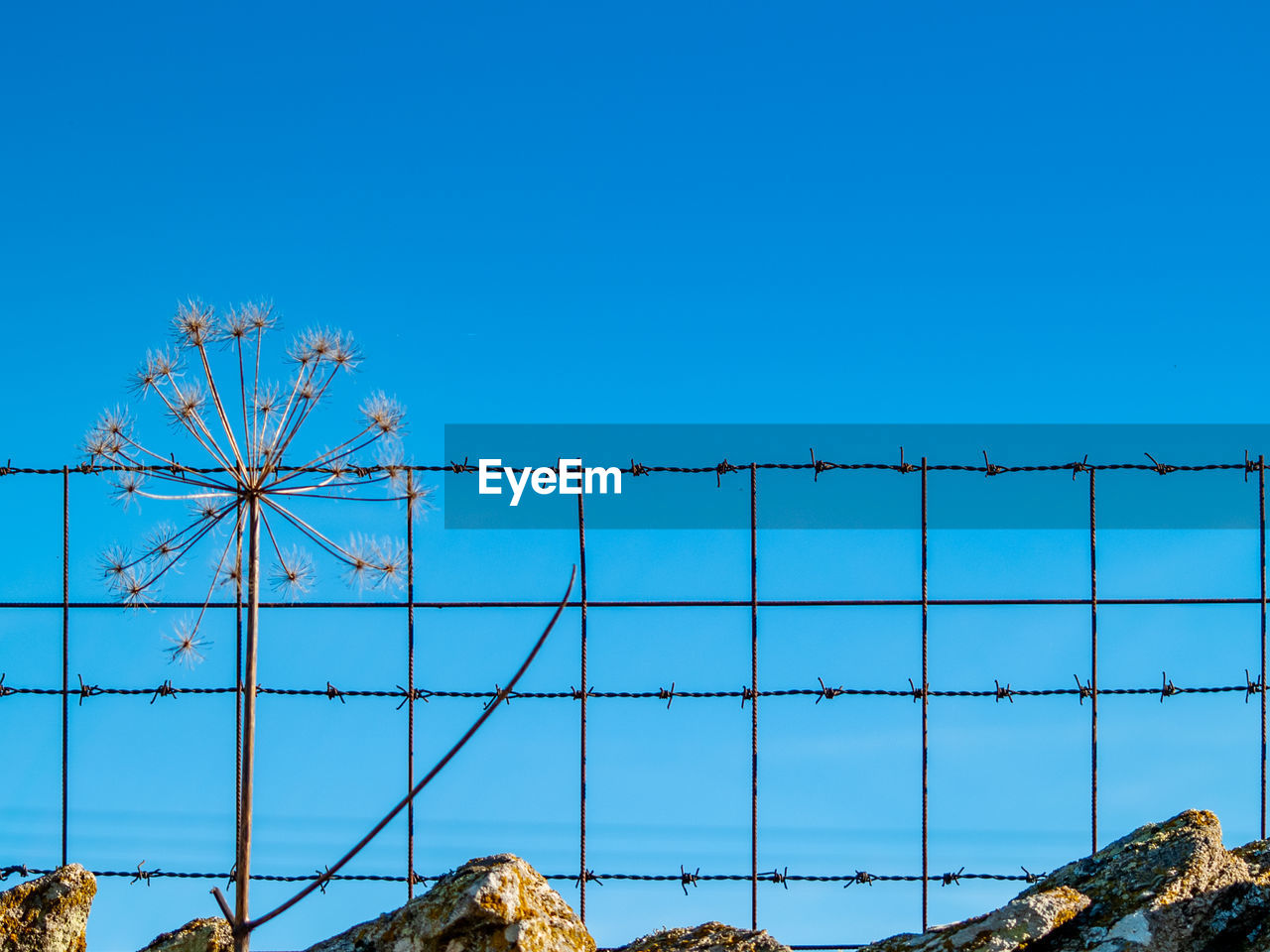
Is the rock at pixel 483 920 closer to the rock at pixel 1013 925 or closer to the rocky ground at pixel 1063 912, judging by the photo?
the rocky ground at pixel 1063 912

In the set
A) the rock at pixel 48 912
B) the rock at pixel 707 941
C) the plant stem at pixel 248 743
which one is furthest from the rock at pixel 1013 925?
the rock at pixel 48 912

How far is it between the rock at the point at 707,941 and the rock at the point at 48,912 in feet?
9.11

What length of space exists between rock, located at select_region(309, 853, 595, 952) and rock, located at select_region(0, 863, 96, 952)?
1725 millimetres

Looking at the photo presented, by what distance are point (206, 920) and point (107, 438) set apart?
2.77 m

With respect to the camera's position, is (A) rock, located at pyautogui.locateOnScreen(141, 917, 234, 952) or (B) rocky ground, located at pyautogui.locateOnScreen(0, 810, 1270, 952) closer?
(B) rocky ground, located at pyautogui.locateOnScreen(0, 810, 1270, 952)

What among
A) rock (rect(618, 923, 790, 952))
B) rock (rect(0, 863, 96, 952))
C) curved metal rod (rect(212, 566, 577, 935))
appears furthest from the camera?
rock (rect(0, 863, 96, 952))

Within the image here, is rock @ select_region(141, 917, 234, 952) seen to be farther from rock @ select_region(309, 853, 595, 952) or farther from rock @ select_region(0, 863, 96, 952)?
rock @ select_region(309, 853, 595, 952)

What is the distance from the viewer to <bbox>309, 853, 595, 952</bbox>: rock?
4523 millimetres

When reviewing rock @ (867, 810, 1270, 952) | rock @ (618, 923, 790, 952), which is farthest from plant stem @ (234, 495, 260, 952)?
rock @ (867, 810, 1270, 952)

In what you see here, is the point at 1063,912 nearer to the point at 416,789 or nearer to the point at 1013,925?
the point at 1013,925

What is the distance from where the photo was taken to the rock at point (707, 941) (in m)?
5.15

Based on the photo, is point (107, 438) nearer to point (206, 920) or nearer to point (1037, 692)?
point (206, 920)

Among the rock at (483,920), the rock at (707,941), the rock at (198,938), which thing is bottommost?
the rock at (198,938)

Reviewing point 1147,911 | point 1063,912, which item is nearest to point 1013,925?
point 1063,912
